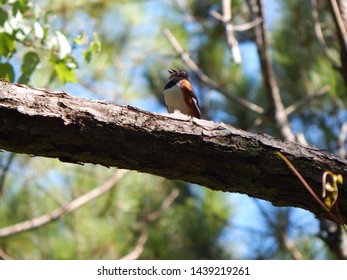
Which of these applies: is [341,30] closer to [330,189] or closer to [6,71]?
[330,189]

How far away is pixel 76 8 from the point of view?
5.40m

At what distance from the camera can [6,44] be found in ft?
7.47

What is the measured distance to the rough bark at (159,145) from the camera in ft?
5.30

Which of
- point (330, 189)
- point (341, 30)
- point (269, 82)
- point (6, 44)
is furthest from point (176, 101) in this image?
point (330, 189)

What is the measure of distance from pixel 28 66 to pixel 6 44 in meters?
0.12

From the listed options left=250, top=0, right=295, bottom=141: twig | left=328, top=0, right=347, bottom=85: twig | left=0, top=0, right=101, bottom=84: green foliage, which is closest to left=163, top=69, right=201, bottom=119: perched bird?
left=250, top=0, right=295, bottom=141: twig

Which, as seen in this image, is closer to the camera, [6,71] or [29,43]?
[6,71]

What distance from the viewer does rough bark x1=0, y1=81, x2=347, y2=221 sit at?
1614 mm

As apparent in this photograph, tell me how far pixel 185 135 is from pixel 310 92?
3217 mm

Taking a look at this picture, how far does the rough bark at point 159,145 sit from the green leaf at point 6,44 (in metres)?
0.67

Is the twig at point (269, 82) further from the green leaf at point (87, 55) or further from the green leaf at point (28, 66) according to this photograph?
the green leaf at point (28, 66)
